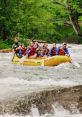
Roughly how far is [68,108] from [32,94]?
1320 mm

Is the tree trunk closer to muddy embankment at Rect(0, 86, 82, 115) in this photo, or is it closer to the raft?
the raft

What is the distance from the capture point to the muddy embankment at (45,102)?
14.5 m

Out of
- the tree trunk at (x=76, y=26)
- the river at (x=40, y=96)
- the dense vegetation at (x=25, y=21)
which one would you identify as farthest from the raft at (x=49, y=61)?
the tree trunk at (x=76, y=26)

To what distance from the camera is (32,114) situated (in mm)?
14609

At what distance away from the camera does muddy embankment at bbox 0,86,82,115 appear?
14.5 m

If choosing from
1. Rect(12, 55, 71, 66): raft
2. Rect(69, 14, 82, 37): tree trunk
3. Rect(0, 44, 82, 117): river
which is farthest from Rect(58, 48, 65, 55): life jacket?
Rect(69, 14, 82, 37): tree trunk

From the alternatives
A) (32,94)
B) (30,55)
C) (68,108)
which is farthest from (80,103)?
(30,55)

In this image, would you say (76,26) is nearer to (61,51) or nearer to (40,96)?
(61,51)

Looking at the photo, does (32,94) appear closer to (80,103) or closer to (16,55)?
(80,103)

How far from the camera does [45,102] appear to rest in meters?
15.0

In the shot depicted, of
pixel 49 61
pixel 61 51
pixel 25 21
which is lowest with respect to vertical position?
pixel 25 21

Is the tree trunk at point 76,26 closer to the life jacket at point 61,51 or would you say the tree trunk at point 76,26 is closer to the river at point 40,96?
the life jacket at point 61,51

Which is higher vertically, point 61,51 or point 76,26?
point 61,51

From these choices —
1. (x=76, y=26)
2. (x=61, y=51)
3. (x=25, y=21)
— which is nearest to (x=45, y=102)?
(x=61, y=51)
